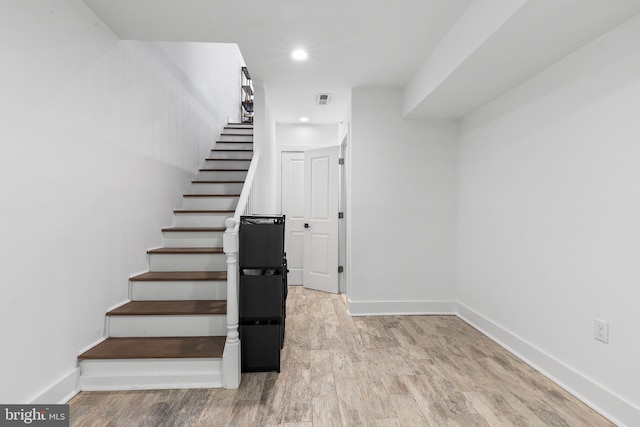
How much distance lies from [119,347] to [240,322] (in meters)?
0.77

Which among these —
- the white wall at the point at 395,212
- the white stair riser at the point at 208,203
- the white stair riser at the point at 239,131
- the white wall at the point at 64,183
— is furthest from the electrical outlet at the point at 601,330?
the white stair riser at the point at 239,131

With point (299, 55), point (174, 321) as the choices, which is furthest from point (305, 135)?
point (174, 321)

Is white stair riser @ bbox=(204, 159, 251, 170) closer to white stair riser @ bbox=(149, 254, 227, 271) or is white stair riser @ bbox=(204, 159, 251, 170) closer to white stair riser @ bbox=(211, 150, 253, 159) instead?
white stair riser @ bbox=(211, 150, 253, 159)

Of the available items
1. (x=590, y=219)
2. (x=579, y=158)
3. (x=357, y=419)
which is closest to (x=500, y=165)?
(x=579, y=158)

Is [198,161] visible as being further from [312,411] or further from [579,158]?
[579,158]

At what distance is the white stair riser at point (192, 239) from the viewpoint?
320 cm

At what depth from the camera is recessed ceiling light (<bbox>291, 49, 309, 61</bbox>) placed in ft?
9.27

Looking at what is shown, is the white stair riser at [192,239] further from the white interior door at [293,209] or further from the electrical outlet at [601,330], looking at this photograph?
the electrical outlet at [601,330]

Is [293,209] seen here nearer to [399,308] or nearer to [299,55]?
[399,308]

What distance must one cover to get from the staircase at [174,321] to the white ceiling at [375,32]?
66.0 inches

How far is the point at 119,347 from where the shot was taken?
86.2 inches

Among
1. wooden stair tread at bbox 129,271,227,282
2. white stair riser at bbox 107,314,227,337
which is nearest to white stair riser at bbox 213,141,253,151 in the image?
wooden stair tread at bbox 129,271,227,282

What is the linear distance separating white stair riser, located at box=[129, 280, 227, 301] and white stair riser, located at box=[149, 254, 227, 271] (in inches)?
11.5

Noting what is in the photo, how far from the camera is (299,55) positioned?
9.52 ft
